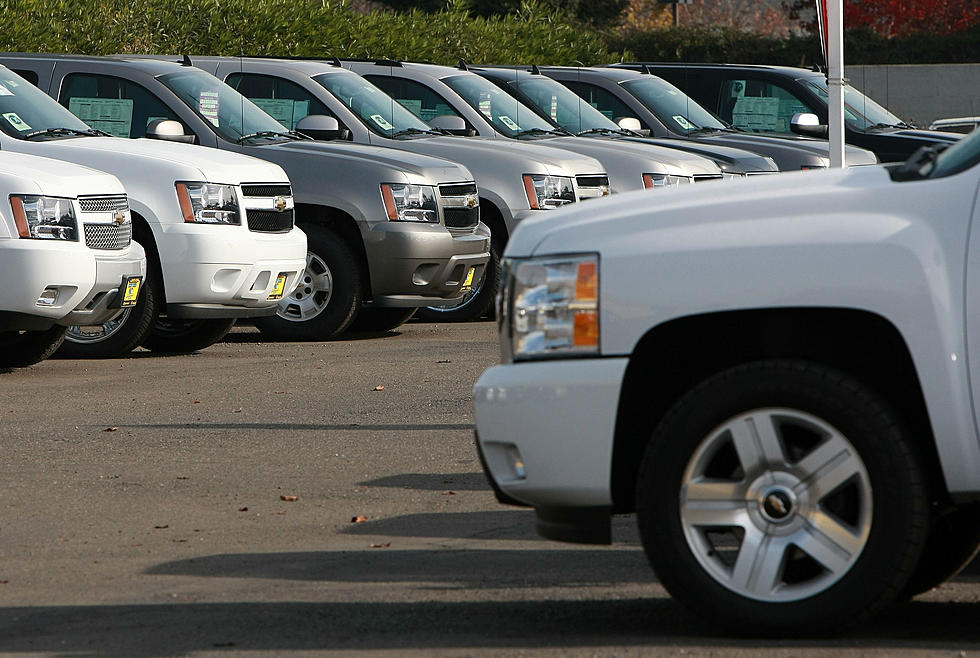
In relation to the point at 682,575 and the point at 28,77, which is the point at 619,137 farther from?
the point at 682,575

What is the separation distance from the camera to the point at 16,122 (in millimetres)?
12672

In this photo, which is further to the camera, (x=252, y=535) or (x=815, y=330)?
(x=252, y=535)

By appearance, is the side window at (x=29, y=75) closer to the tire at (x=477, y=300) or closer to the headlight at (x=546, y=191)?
the tire at (x=477, y=300)

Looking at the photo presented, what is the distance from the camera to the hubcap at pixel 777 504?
5.11 m

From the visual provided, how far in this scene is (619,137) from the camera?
61.5 ft

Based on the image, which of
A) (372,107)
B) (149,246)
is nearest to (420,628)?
(149,246)

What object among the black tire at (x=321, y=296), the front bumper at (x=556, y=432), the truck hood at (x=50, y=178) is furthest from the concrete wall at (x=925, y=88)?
the front bumper at (x=556, y=432)

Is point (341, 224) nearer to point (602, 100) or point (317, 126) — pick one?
point (317, 126)

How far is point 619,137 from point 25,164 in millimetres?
8171

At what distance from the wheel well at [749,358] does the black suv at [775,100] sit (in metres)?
15.7

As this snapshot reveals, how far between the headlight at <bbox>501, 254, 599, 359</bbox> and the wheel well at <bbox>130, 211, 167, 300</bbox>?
25.0ft

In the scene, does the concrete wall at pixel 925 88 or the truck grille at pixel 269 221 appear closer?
the truck grille at pixel 269 221

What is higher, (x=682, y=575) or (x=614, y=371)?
(x=614, y=371)

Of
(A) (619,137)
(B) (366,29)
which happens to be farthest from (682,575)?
(B) (366,29)
